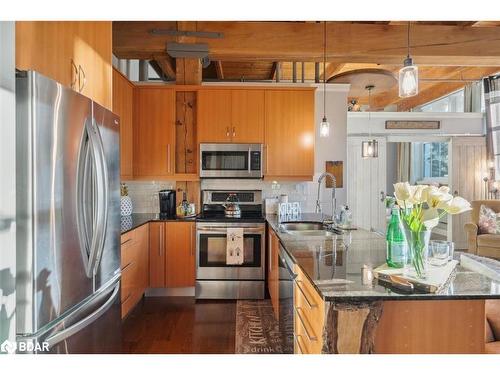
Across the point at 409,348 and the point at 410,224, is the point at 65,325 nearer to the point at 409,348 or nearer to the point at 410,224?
the point at 409,348

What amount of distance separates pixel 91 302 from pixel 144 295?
2.25 metres

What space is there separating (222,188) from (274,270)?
1527 millimetres

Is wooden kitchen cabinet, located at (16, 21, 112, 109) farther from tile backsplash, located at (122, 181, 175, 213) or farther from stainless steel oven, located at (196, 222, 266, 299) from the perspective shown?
tile backsplash, located at (122, 181, 175, 213)

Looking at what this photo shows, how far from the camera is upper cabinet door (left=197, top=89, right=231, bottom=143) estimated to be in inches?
154

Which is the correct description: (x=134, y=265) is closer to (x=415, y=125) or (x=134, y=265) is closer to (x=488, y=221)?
(x=488, y=221)

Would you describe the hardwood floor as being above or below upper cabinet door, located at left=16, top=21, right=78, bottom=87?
below

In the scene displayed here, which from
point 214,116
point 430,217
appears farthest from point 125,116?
point 430,217

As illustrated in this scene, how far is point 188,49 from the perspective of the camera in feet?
11.8

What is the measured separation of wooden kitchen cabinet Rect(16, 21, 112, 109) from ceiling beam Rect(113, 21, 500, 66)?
1.69 metres

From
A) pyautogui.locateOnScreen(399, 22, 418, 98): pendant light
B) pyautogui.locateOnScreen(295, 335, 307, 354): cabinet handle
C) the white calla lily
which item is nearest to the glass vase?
the white calla lily

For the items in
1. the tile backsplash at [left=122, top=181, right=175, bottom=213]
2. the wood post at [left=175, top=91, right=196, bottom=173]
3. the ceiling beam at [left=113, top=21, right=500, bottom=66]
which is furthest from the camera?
the tile backsplash at [left=122, top=181, right=175, bottom=213]

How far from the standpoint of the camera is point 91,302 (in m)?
1.67
